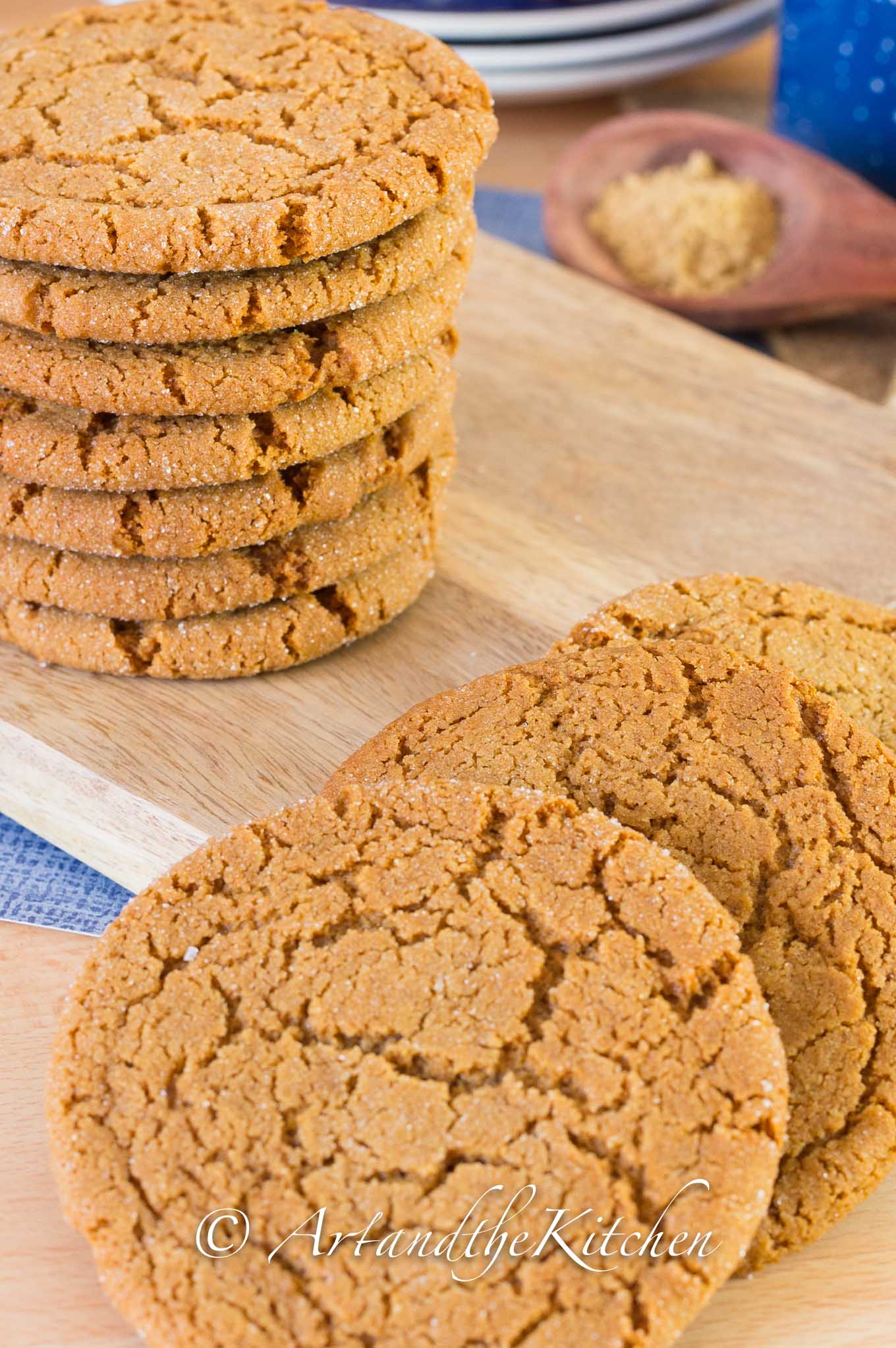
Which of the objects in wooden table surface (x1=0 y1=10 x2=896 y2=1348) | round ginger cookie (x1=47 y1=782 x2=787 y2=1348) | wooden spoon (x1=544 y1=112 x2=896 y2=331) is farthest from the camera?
wooden spoon (x1=544 y1=112 x2=896 y2=331)

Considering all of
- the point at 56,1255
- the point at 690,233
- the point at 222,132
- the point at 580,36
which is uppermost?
the point at 222,132

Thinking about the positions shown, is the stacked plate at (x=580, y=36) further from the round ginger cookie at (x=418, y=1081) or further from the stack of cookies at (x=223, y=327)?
the round ginger cookie at (x=418, y=1081)

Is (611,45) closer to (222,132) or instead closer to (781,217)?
(781,217)

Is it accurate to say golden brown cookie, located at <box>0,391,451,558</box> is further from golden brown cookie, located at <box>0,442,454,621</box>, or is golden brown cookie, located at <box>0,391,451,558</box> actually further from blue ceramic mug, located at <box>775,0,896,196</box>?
blue ceramic mug, located at <box>775,0,896,196</box>

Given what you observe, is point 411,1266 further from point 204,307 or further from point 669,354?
point 669,354

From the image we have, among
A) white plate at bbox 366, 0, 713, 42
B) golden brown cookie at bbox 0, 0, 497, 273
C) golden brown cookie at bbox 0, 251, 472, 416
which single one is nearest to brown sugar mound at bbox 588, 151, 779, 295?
white plate at bbox 366, 0, 713, 42

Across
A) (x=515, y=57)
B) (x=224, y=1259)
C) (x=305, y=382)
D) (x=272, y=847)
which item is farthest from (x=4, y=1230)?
(x=515, y=57)

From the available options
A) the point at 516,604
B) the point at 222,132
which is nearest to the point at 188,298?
the point at 222,132
